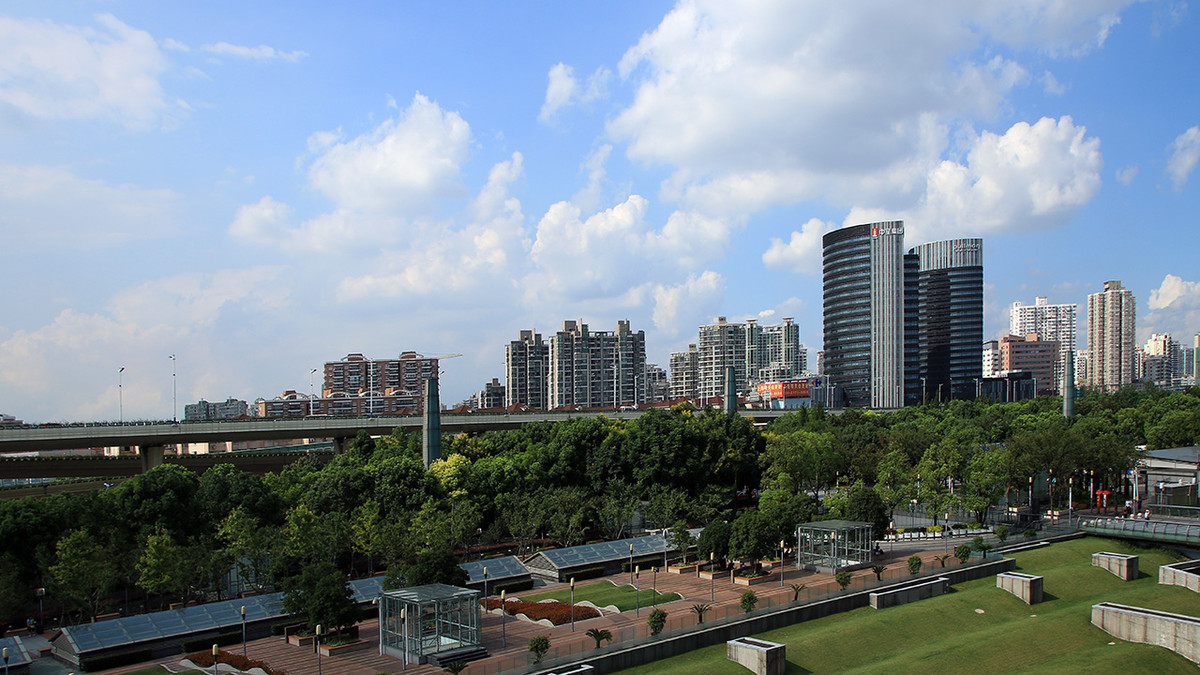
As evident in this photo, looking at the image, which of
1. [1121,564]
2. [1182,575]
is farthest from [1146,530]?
[1182,575]

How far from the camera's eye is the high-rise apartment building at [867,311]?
155125 mm

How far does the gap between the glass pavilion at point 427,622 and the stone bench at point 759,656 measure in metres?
9.98

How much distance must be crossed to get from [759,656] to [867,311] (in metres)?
138

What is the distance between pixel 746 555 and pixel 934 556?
12294 mm

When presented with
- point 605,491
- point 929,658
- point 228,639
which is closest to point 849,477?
point 605,491

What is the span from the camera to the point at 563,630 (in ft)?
116

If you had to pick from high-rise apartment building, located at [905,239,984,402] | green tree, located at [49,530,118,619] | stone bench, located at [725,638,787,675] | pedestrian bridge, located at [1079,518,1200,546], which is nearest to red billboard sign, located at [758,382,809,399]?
Answer: high-rise apartment building, located at [905,239,984,402]

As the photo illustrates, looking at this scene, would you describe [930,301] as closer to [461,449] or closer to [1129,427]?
[1129,427]

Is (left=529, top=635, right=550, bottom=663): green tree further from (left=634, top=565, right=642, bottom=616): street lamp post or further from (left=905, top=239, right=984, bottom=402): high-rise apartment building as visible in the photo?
(left=905, top=239, right=984, bottom=402): high-rise apartment building

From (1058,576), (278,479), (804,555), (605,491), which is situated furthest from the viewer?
(605,491)

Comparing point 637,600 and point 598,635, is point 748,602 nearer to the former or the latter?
point 637,600

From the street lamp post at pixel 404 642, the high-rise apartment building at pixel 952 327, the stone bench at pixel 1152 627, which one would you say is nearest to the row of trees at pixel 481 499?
the street lamp post at pixel 404 642

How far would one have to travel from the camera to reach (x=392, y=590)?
34.6 meters

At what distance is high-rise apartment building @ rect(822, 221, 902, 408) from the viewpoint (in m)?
155
